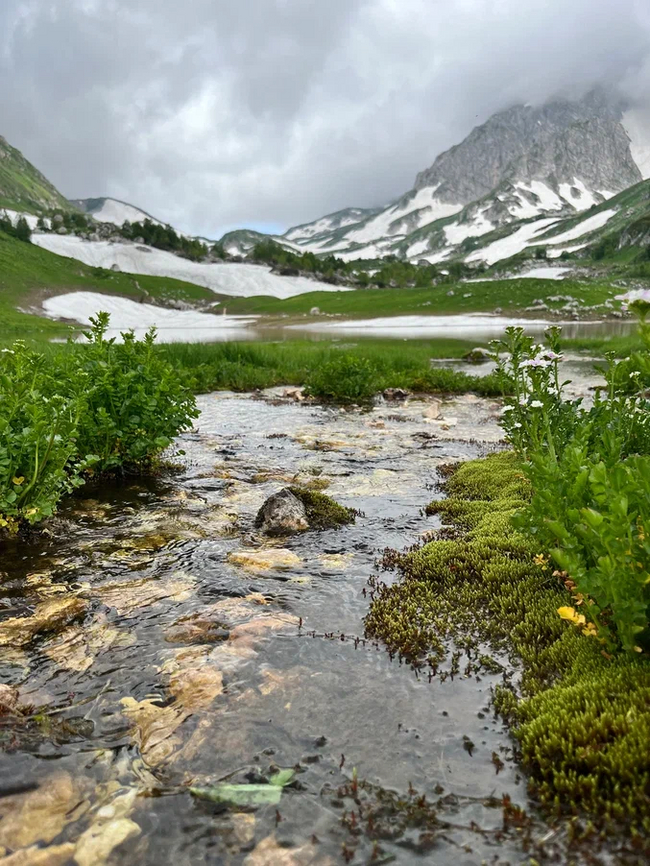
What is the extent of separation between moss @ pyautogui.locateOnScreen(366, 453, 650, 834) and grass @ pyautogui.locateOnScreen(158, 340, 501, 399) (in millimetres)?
14617

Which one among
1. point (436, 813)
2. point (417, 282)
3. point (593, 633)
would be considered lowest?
point (436, 813)

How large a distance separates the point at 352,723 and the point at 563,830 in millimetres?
1347

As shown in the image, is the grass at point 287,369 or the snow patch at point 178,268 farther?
the snow patch at point 178,268

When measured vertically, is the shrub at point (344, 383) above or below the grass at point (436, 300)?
below

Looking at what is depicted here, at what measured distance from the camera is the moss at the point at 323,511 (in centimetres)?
775

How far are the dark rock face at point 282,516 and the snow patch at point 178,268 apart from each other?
478 ft

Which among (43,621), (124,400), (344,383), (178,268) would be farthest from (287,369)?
(178,268)

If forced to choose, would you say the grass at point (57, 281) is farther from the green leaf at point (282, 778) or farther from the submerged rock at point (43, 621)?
the green leaf at point (282, 778)

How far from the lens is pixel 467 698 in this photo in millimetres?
4039

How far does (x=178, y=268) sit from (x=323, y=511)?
534 ft

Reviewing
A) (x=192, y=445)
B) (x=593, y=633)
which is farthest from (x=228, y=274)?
(x=593, y=633)

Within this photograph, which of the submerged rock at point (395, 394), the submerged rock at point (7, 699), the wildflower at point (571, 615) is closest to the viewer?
the submerged rock at point (7, 699)

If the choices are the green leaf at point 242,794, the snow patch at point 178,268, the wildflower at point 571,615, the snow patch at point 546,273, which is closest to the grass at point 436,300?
the snow patch at point 178,268

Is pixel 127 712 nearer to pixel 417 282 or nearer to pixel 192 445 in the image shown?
pixel 192 445
